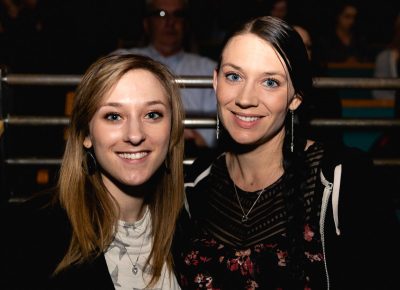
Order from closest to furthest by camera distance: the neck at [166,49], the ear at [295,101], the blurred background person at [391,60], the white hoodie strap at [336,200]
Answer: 1. the white hoodie strap at [336,200]
2. the ear at [295,101]
3. the neck at [166,49]
4. the blurred background person at [391,60]

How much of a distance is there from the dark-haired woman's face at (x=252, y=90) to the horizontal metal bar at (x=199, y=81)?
17.2 inches

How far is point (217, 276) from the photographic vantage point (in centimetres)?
199

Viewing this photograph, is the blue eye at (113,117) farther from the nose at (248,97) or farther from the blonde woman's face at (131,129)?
the nose at (248,97)

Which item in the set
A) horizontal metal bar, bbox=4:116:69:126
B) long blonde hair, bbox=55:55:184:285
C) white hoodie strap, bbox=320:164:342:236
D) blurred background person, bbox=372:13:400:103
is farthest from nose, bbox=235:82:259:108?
blurred background person, bbox=372:13:400:103

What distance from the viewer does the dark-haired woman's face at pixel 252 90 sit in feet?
6.60

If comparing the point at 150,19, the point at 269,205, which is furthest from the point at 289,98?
the point at 150,19

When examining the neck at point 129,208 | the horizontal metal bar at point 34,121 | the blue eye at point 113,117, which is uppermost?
the blue eye at point 113,117

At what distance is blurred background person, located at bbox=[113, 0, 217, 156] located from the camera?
3316mm

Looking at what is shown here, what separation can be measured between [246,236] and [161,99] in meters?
0.62

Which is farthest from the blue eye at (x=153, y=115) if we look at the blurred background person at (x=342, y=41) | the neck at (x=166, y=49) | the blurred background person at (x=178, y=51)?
the blurred background person at (x=342, y=41)

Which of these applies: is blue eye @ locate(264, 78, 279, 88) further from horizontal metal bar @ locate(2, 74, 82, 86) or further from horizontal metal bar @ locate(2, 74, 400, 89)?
horizontal metal bar @ locate(2, 74, 82, 86)

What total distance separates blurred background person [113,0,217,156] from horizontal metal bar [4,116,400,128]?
60 cm

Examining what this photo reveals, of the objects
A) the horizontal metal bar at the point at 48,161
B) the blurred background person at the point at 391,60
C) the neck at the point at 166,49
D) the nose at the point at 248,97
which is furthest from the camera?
the blurred background person at the point at 391,60

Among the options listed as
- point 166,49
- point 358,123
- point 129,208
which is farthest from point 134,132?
point 166,49
